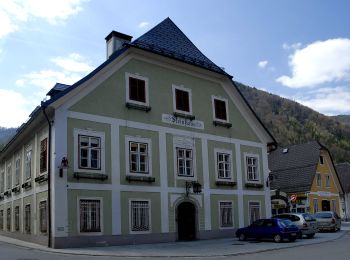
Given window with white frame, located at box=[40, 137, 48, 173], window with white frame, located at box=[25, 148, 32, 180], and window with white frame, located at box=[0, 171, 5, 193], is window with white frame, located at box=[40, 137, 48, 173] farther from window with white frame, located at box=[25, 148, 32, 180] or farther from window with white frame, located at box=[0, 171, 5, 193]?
window with white frame, located at box=[0, 171, 5, 193]

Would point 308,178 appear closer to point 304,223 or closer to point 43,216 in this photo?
point 304,223

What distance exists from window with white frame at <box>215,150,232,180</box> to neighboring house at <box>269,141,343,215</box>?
16435mm

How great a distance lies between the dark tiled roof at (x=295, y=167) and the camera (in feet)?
→ 154

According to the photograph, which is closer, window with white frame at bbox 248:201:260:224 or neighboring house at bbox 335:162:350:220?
window with white frame at bbox 248:201:260:224

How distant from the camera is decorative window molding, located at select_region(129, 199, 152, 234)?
23.8 m

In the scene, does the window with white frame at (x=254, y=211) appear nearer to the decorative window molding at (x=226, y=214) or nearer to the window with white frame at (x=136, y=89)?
the decorative window molding at (x=226, y=214)

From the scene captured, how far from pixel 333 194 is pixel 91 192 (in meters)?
34.7

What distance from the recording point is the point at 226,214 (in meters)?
28.7

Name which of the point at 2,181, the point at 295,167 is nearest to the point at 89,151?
the point at 2,181

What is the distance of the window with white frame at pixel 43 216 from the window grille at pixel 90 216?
80.2 inches

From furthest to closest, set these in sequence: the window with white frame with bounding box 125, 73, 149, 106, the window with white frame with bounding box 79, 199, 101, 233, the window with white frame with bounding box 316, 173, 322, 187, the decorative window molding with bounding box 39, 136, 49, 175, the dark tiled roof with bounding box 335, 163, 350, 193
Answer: the dark tiled roof with bounding box 335, 163, 350, 193 → the window with white frame with bounding box 316, 173, 322, 187 → the window with white frame with bounding box 125, 73, 149, 106 → the decorative window molding with bounding box 39, 136, 49, 175 → the window with white frame with bounding box 79, 199, 101, 233

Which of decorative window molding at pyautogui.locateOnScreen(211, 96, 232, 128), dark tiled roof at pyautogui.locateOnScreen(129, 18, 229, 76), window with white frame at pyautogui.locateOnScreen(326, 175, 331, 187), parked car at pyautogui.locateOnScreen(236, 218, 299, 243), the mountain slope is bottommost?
parked car at pyautogui.locateOnScreen(236, 218, 299, 243)

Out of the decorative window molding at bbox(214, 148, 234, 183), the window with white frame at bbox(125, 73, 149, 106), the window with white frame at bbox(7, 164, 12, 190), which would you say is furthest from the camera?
the window with white frame at bbox(7, 164, 12, 190)

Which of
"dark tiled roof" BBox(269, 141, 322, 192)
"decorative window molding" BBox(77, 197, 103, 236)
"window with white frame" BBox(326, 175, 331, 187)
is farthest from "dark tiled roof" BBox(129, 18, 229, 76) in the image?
"window with white frame" BBox(326, 175, 331, 187)
